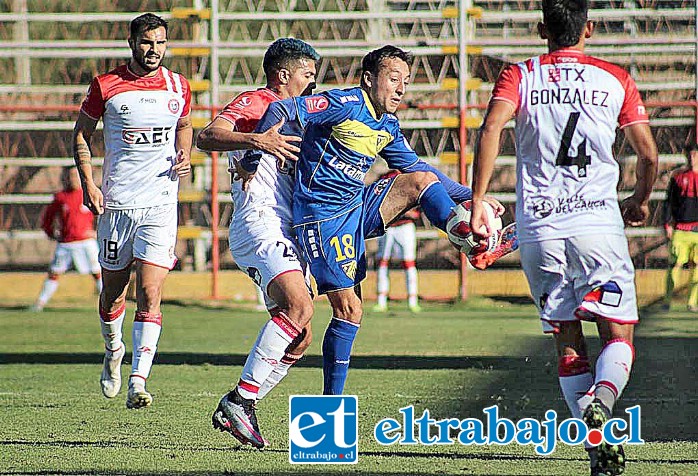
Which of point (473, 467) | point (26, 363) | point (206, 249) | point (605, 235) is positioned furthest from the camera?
point (206, 249)

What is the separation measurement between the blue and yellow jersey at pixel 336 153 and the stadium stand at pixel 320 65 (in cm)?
1324

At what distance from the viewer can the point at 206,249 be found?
2070 cm

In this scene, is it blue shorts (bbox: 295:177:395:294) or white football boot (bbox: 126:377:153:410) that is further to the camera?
white football boot (bbox: 126:377:153:410)

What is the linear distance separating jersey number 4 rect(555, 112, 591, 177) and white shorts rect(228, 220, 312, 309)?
1.93 m

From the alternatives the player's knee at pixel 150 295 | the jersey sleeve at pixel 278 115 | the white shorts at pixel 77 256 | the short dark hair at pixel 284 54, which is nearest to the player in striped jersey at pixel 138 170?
the player's knee at pixel 150 295

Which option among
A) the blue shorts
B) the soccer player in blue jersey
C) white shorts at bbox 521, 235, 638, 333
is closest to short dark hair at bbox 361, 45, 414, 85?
the soccer player in blue jersey

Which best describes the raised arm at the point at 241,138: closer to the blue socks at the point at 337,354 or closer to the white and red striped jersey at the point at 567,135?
the blue socks at the point at 337,354

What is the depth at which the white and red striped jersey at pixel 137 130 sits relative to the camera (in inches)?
304

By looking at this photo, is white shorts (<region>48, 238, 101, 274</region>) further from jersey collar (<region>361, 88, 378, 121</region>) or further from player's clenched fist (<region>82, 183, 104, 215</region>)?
jersey collar (<region>361, 88, 378, 121</region>)

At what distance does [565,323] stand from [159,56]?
370 cm

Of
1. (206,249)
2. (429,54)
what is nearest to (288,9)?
(429,54)

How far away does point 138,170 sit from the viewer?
782 centimetres

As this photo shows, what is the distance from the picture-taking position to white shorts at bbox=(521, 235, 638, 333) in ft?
16.9

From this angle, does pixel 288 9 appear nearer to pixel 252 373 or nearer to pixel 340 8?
pixel 340 8
